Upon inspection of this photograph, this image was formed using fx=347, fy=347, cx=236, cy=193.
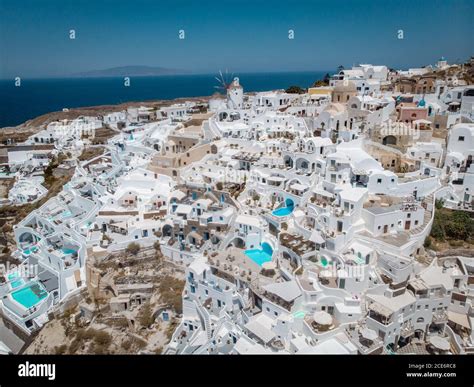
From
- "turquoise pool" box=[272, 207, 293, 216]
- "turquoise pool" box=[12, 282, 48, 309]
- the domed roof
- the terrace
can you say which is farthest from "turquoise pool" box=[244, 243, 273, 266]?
the domed roof

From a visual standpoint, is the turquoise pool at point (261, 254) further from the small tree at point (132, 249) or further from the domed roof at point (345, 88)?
the domed roof at point (345, 88)

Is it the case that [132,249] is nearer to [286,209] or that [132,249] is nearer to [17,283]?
[17,283]

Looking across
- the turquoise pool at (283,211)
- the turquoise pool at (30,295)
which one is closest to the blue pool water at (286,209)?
the turquoise pool at (283,211)

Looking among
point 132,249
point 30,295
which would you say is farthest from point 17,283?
point 132,249

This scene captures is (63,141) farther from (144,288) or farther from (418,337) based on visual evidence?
(418,337)

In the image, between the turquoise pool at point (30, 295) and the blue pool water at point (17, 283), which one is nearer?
the turquoise pool at point (30, 295)

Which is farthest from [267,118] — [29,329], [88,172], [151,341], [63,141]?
[63,141]
